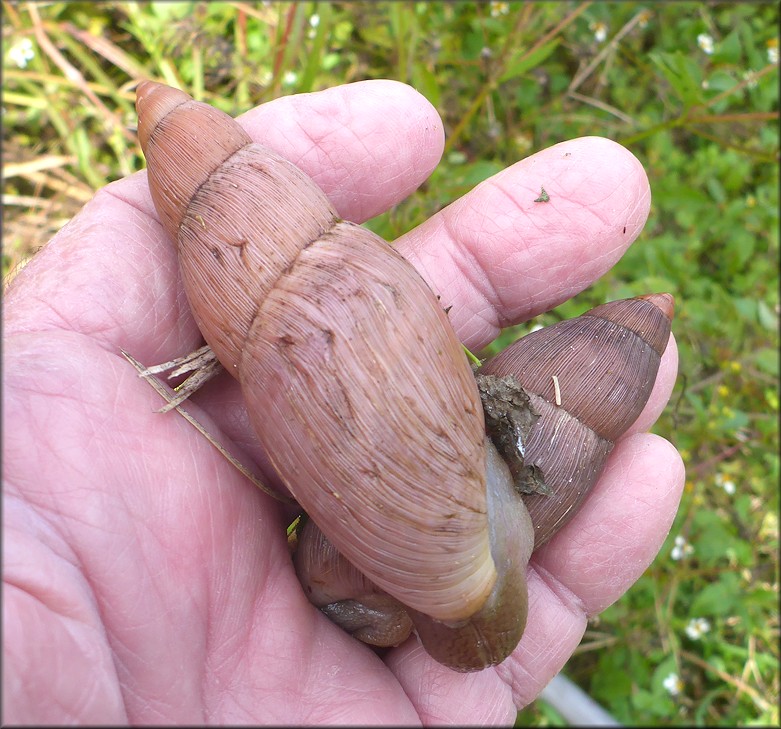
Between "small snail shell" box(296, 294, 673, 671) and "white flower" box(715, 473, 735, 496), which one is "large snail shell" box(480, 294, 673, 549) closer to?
"small snail shell" box(296, 294, 673, 671)

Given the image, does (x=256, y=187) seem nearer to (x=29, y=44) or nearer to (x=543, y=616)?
(x=543, y=616)

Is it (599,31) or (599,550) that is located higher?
(599,31)

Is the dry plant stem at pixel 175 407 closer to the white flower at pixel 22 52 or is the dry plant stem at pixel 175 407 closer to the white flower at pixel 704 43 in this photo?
the white flower at pixel 22 52

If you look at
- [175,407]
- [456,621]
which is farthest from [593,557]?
[175,407]

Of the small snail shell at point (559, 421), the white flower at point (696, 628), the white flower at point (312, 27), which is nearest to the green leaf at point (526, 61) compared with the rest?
the white flower at point (312, 27)

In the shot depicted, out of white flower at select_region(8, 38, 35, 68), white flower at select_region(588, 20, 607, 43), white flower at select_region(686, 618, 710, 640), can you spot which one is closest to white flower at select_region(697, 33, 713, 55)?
white flower at select_region(588, 20, 607, 43)

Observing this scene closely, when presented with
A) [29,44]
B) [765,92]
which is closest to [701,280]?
[765,92]

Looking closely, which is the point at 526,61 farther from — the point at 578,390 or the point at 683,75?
the point at 578,390
